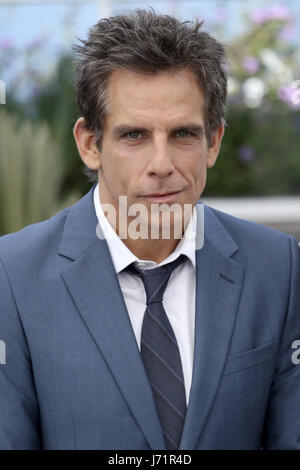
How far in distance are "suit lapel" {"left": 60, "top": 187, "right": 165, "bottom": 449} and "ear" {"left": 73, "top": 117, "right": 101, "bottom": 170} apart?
11 cm

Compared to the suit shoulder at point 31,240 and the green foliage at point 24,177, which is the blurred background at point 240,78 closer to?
the green foliage at point 24,177

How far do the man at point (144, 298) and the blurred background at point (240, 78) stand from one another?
131 inches

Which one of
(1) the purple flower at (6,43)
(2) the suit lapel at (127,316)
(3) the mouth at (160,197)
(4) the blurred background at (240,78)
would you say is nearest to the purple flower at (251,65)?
(4) the blurred background at (240,78)

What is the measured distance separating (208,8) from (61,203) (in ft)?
6.36

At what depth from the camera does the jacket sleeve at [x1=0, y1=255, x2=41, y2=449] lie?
5.50 feet

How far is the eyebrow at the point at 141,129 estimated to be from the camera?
5.53 feet

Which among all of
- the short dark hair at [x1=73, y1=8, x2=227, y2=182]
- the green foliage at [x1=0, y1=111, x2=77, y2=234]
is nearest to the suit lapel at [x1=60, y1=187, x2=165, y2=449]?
the short dark hair at [x1=73, y1=8, x2=227, y2=182]

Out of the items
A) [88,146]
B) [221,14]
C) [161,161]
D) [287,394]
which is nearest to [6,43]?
[221,14]

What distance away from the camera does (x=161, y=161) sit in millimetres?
1661

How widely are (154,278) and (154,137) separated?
347 millimetres

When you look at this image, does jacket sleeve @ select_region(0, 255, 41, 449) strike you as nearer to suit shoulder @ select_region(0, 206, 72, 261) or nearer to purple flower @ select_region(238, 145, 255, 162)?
suit shoulder @ select_region(0, 206, 72, 261)

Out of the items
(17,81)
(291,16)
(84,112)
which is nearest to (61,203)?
(17,81)

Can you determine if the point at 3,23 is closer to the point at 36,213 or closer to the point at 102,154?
the point at 36,213

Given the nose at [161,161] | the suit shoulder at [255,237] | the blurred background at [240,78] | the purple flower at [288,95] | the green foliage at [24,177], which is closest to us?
the nose at [161,161]
